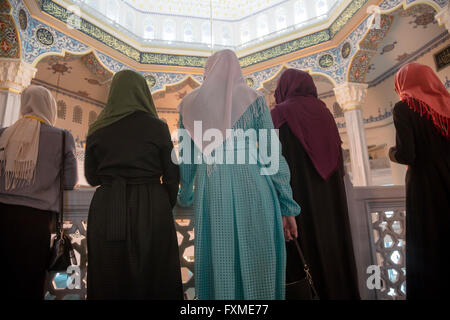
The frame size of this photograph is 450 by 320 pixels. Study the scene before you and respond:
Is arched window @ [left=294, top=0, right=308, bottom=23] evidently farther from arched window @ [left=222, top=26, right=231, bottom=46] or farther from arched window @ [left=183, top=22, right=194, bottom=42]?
arched window @ [left=183, top=22, right=194, bottom=42]

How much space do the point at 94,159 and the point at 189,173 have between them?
0.42 metres

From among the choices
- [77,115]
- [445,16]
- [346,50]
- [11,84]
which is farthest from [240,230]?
[77,115]

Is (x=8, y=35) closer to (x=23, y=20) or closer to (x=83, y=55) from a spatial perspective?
(x=23, y=20)

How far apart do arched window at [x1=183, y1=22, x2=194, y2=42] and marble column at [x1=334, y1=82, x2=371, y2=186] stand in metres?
3.73

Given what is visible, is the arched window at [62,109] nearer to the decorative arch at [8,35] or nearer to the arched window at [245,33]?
the decorative arch at [8,35]

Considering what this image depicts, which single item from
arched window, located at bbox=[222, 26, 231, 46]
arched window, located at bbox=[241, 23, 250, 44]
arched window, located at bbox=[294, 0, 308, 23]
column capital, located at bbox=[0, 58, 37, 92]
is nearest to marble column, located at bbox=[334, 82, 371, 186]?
arched window, located at bbox=[294, 0, 308, 23]

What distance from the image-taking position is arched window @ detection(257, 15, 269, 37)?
6.70m

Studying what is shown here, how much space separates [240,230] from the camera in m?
1.07

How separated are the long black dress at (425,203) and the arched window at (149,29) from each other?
6.35m

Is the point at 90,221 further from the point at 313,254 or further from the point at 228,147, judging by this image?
the point at 313,254

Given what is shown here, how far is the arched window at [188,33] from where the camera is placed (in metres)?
6.80

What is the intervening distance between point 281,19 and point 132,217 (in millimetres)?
6681

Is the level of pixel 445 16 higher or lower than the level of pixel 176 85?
lower

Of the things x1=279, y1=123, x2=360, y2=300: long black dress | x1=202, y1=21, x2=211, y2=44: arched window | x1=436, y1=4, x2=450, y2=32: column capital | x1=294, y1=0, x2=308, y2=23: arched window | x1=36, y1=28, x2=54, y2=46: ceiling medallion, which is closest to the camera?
x1=279, y1=123, x2=360, y2=300: long black dress
